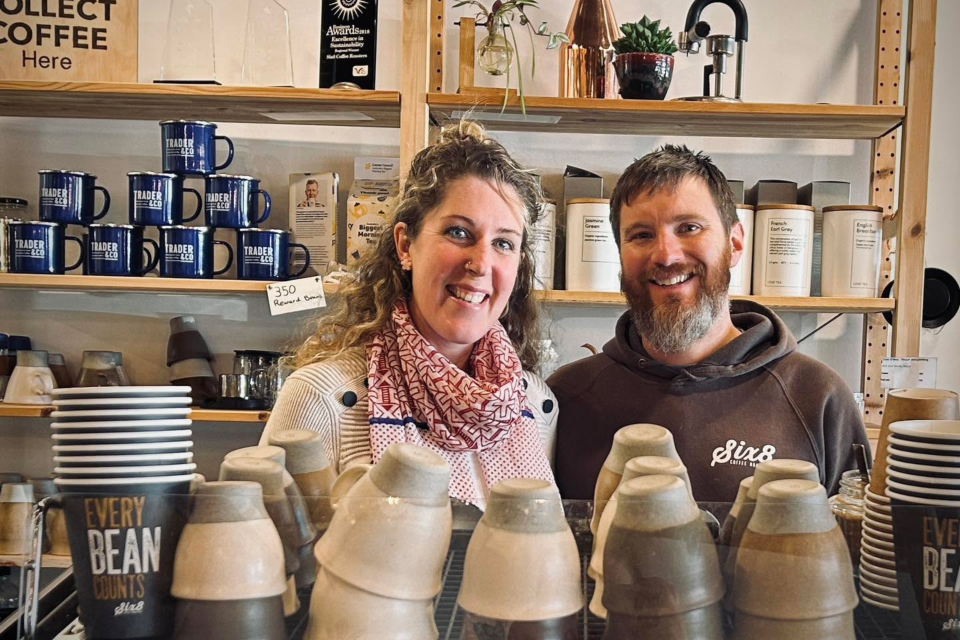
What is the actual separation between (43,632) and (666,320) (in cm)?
94

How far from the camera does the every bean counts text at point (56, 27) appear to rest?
1.80 meters

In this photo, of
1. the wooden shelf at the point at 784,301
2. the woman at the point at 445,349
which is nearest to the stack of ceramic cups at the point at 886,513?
the woman at the point at 445,349

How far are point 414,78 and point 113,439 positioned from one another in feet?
4.29

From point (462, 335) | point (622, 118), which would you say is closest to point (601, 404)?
point (462, 335)

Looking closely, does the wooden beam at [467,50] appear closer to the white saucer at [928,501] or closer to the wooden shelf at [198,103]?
the wooden shelf at [198,103]

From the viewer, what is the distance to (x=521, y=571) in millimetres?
491

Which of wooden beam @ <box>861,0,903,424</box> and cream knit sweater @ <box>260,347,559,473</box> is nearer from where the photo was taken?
cream knit sweater @ <box>260,347,559,473</box>

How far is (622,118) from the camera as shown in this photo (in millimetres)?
1800

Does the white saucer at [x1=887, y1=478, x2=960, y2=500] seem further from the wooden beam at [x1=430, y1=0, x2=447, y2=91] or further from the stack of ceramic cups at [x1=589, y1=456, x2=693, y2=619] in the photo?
the wooden beam at [x1=430, y1=0, x2=447, y2=91]

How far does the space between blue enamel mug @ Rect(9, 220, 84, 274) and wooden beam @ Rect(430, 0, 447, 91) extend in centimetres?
87

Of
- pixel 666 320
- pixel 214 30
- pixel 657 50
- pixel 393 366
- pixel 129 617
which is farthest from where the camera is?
pixel 214 30

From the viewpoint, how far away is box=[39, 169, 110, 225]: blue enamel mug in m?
1.76

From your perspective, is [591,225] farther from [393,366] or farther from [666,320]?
[393,366]

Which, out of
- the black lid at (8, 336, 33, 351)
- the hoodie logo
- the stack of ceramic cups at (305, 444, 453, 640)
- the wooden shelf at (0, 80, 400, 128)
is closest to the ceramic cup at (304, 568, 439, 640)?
the stack of ceramic cups at (305, 444, 453, 640)
